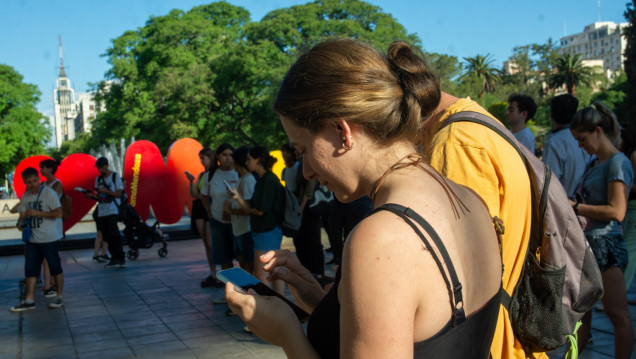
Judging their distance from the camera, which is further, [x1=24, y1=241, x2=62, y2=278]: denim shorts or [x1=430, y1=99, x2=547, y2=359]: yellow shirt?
[x1=24, y1=241, x2=62, y2=278]: denim shorts

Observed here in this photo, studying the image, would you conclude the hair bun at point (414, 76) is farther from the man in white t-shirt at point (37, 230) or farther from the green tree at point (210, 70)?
the green tree at point (210, 70)

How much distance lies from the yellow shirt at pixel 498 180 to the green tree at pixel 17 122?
5029 cm

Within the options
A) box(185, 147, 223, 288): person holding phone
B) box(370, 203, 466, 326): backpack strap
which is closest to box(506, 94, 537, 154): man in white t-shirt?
box(185, 147, 223, 288): person holding phone

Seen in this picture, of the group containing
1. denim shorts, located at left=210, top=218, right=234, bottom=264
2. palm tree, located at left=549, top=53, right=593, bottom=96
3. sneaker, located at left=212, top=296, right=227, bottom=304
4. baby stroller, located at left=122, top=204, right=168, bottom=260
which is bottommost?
sneaker, located at left=212, top=296, right=227, bottom=304

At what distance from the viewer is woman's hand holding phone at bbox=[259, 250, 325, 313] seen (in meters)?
1.70

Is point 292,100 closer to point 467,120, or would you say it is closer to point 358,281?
point 358,281

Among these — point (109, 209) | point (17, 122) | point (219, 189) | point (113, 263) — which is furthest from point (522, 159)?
point (17, 122)

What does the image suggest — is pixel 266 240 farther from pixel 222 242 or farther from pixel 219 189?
pixel 219 189

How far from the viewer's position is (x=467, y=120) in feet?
6.12

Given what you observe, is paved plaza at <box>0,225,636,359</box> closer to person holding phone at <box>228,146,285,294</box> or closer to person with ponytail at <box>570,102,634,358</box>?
person holding phone at <box>228,146,285,294</box>

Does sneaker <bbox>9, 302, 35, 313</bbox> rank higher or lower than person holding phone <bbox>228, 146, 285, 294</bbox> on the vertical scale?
lower

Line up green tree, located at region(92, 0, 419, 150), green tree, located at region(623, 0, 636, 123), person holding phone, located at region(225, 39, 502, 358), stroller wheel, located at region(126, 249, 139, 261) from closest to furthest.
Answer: person holding phone, located at region(225, 39, 502, 358), stroller wheel, located at region(126, 249, 139, 261), green tree, located at region(623, 0, 636, 123), green tree, located at region(92, 0, 419, 150)

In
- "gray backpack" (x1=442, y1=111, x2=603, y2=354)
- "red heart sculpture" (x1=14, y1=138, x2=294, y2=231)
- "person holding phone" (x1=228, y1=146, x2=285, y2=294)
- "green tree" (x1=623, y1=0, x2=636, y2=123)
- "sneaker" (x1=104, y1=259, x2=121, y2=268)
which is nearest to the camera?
"gray backpack" (x1=442, y1=111, x2=603, y2=354)

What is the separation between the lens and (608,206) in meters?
3.66
